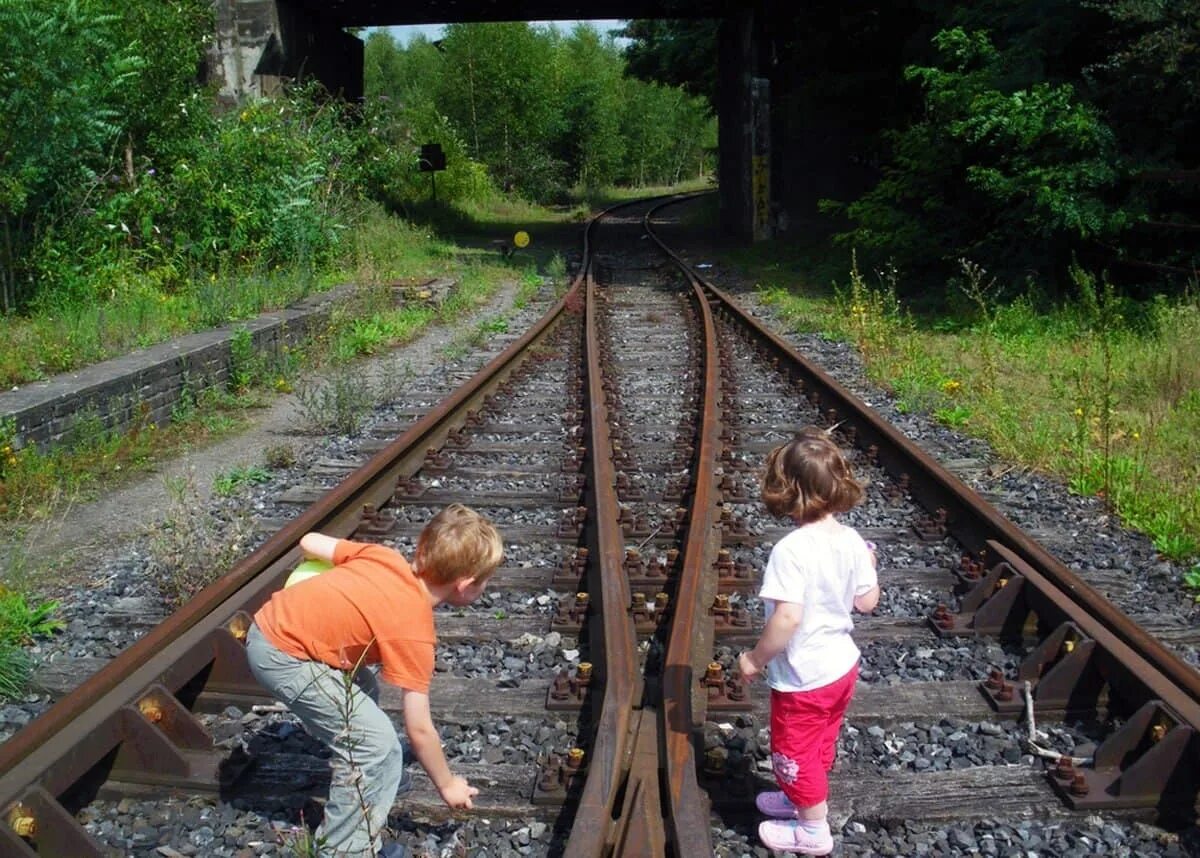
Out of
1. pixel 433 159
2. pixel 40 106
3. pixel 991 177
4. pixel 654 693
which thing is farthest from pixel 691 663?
pixel 433 159

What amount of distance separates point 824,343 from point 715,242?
13439 mm

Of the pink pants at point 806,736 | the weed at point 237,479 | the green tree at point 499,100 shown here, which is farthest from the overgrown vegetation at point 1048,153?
the green tree at point 499,100

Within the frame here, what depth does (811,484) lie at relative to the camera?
9.42ft

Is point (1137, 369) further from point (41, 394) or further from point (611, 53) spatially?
point (611, 53)

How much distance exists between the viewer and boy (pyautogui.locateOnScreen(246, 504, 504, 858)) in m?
2.61

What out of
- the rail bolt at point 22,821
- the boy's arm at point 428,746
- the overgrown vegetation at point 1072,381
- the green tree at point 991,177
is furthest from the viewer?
the green tree at point 991,177

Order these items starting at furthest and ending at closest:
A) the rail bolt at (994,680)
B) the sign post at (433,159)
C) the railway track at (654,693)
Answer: the sign post at (433,159)
the rail bolt at (994,680)
the railway track at (654,693)

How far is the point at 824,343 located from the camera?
10562mm

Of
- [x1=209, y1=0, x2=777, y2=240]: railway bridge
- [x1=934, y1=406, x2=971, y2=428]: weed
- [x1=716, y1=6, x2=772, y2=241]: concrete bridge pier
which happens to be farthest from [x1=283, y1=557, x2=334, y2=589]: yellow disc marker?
[x1=716, y1=6, x2=772, y2=241]: concrete bridge pier

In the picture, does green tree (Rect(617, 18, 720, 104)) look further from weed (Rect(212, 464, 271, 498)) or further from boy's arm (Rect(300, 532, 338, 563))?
boy's arm (Rect(300, 532, 338, 563))

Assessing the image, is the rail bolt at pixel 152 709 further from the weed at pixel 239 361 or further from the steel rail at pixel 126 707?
the weed at pixel 239 361

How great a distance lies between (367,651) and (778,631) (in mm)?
981

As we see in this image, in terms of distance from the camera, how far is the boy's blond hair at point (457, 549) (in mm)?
2652

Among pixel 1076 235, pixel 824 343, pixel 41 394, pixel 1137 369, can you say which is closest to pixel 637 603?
pixel 41 394
